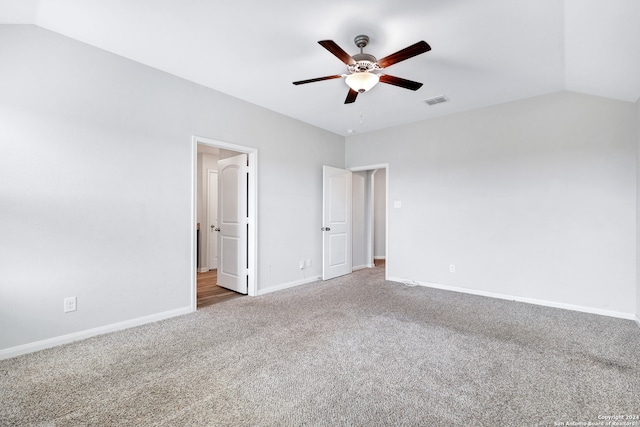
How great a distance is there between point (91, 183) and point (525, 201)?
493cm

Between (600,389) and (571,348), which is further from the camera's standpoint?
(571,348)

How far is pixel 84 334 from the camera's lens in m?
2.65

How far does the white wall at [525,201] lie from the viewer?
3.30 metres

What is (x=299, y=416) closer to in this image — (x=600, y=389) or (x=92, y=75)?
(x=600, y=389)

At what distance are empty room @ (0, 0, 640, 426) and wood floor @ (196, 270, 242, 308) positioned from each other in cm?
13

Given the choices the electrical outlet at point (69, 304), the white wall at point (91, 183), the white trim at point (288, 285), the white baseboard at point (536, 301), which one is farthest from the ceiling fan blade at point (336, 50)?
the white baseboard at point (536, 301)

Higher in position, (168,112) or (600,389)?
(168,112)

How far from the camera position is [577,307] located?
3.46 m

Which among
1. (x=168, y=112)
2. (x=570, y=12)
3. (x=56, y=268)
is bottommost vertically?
(x=56, y=268)

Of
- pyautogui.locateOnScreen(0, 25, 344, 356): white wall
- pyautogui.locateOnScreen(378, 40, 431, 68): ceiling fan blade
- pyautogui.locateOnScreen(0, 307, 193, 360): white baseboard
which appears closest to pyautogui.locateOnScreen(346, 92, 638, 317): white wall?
pyautogui.locateOnScreen(378, 40, 431, 68): ceiling fan blade

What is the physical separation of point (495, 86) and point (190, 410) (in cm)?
423

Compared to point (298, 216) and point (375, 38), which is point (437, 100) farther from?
point (298, 216)

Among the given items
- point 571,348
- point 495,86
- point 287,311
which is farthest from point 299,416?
point 495,86

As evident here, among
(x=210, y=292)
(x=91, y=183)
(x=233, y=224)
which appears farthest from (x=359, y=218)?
(x=91, y=183)
